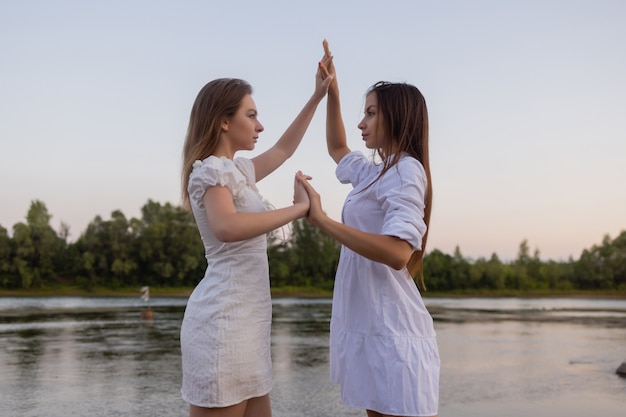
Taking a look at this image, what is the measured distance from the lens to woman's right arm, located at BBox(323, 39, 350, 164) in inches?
126

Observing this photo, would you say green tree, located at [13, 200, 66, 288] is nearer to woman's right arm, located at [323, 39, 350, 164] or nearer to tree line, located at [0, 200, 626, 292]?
tree line, located at [0, 200, 626, 292]

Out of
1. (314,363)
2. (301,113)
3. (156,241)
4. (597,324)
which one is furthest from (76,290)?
(301,113)

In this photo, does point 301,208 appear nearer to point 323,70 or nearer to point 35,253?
point 323,70

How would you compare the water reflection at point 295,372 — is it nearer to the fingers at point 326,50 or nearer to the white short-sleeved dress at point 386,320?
the fingers at point 326,50

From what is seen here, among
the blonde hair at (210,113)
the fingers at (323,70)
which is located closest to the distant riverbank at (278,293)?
the fingers at (323,70)

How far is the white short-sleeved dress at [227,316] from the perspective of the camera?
254 cm

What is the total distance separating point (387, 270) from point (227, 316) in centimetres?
59

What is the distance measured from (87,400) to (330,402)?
311cm

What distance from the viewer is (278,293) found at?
5919 centimetres

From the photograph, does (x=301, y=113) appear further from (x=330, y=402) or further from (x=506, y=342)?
(x=506, y=342)

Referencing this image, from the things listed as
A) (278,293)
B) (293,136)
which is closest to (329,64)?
(293,136)

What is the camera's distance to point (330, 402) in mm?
9406

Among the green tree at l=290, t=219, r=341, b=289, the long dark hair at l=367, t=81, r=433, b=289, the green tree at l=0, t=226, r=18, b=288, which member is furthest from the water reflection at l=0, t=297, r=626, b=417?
the green tree at l=290, t=219, r=341, b=289

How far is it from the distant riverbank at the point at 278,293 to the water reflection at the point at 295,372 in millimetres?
32198
